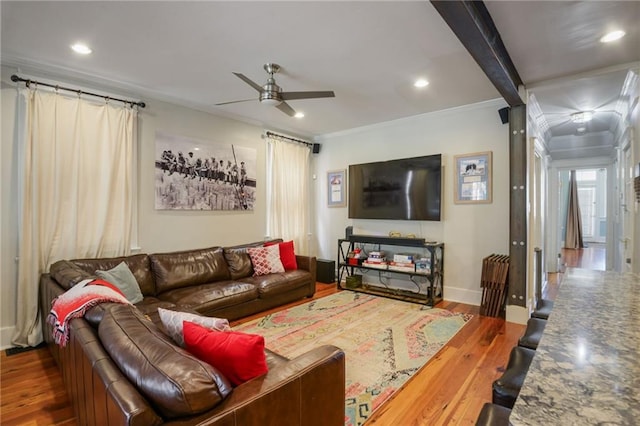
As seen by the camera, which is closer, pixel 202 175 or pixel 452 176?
pixel 202 175

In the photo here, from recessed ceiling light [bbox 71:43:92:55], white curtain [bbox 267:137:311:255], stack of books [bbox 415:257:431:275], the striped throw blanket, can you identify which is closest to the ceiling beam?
stack of books [bbox 415:257:431:275]

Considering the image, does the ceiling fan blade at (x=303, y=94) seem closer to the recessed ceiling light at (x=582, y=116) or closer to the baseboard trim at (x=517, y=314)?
the baseboard trim at (x=517, y=314)

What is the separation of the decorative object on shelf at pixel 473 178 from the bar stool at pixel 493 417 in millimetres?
3579

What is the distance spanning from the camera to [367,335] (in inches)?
125

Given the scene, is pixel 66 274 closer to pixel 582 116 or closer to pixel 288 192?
pixel 288 192

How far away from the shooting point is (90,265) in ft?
10.1

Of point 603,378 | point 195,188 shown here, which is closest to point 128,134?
point 195,188

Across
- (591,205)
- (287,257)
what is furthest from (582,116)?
(591,205)

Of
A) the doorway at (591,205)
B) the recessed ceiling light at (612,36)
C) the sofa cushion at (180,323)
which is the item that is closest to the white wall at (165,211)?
the sofa cushion at (180,323)

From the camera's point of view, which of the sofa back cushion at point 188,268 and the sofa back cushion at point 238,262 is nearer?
the sofa back cushion at point 188,268

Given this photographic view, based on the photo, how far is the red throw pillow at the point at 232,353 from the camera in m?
1.26

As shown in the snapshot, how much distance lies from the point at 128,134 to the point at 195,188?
100 cm

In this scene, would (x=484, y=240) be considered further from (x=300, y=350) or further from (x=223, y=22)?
(x=223, y=22)

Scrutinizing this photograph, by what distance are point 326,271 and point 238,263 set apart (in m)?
1.75
